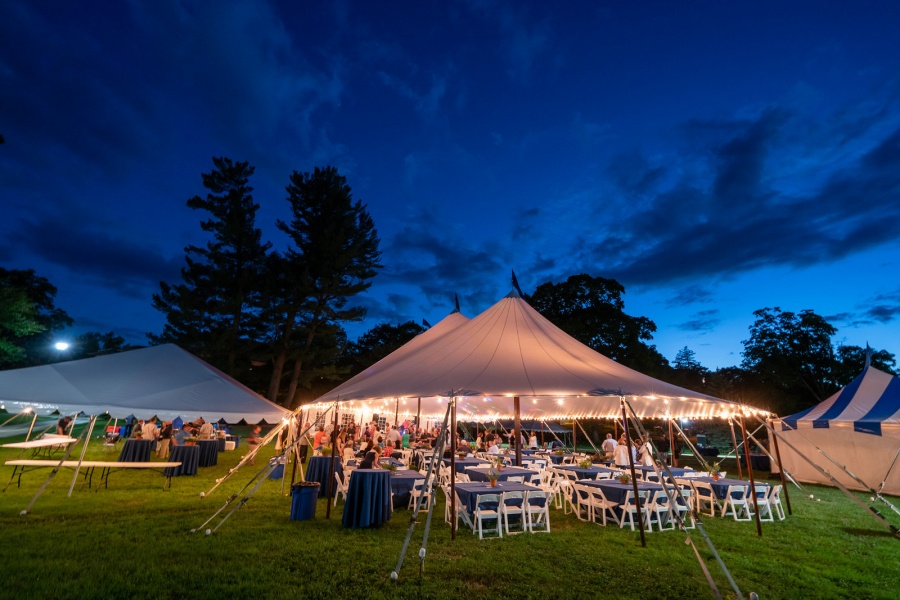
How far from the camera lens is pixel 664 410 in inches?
356

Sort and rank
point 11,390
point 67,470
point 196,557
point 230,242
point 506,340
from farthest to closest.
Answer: point 230,242, point 67,470, point 506,340, point 11,390, point 196,557

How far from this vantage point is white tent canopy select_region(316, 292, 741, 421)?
20.3 ft

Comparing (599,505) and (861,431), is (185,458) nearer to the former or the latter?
(599,505)

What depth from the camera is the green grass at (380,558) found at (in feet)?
13.7

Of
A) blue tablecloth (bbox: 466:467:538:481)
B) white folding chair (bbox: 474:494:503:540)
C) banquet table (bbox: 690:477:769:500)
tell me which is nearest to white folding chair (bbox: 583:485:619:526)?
blue tablecloth (bbox: 466:467:538:481)

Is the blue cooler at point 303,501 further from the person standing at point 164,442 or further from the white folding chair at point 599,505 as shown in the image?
the person standing at point 164,442

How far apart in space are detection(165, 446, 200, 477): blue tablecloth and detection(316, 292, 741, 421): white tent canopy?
613 centimetres

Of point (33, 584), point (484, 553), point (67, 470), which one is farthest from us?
point (67, 470)

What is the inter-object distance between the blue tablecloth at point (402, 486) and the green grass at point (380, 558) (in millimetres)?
687

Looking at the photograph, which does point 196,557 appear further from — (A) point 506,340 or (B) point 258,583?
(A) point 506,340

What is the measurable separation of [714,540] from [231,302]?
24321 millimetres

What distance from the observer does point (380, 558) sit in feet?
16.8

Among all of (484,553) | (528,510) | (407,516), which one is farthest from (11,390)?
(528,510)

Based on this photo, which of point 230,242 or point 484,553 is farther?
point 230,242
